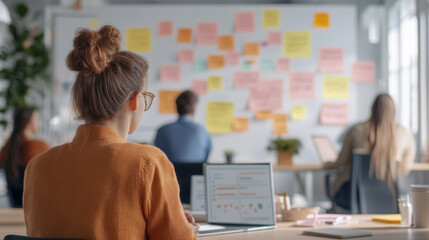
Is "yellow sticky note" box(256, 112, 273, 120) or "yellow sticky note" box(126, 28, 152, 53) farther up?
"yellow sticky note" box(126, 28, 152, 53)

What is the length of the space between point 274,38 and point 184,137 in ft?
5.85

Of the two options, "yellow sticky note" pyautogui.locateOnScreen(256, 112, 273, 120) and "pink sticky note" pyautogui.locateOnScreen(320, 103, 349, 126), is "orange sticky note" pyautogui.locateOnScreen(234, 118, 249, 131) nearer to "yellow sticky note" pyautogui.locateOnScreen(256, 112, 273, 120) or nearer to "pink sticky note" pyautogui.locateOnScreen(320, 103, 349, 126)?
"yellow sticky note" pyautogui.locateOnScreen(256, 112, 273, 120)

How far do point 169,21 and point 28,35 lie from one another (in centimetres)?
254

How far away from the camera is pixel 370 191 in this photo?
3.97 meters

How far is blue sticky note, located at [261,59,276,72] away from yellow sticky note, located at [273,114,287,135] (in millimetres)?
438

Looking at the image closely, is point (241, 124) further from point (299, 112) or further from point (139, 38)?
point (139, 38)

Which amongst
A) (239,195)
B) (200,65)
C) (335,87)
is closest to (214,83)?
(200,65)

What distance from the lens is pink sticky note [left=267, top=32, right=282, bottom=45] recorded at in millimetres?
5594

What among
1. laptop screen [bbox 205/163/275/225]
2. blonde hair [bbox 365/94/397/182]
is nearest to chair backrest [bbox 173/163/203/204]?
laptop screen [bbox 205/163/275/225]

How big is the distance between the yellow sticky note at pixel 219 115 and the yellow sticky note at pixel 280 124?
41 centimetres

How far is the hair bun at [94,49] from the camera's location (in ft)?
4.83

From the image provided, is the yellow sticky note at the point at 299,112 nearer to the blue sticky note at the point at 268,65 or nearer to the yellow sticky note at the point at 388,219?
the blue sticky note at the point at 268,65

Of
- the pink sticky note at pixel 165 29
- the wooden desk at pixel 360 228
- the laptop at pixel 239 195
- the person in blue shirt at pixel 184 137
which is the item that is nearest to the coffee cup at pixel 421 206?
the wooden desk at pixel 360 228

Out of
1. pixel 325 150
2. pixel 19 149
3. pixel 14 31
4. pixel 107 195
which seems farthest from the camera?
pixel 14 31
